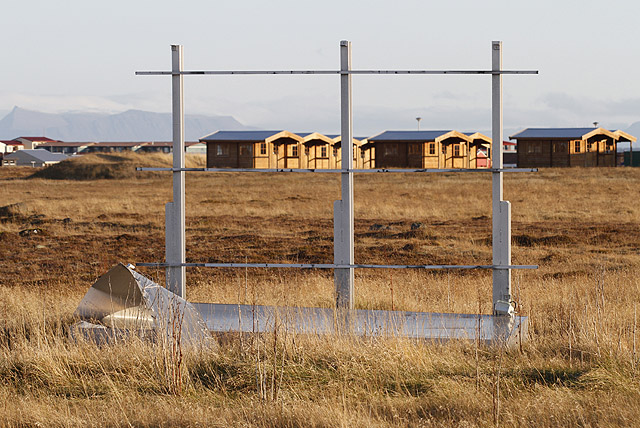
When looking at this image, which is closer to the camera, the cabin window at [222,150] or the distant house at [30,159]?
the cabin window at [222,150]

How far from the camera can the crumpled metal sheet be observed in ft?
18.8

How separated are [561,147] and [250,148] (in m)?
22.5

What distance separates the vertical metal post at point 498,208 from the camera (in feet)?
19.4

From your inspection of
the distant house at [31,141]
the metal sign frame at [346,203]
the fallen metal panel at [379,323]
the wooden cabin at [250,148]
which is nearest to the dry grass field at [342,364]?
the fallen metal panel at [379,323]

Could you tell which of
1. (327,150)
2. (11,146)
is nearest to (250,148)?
(327,150)

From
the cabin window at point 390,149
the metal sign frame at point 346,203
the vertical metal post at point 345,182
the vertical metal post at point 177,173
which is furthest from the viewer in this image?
the cabin window at point 390,149

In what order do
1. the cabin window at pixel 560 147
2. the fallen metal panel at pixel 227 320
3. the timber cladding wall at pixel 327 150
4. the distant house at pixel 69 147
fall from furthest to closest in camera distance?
1. the distant house at pixel 69 147
2. the cabin window at pixel 560 147
3. the timber cladding wall at pixel 327 150
4. the fallen metal panel at pixel 227 320

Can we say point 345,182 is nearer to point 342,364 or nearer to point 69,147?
point 342,364

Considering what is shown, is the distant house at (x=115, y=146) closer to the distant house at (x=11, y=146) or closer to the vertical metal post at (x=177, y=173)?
the distant house at (x=11, y=146)

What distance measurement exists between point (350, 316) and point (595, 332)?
1803 millimetres

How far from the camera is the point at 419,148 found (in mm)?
57562

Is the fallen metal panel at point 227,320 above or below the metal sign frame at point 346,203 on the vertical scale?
below

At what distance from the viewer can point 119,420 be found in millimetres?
4430

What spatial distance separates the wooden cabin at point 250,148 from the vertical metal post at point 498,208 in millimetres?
48231
